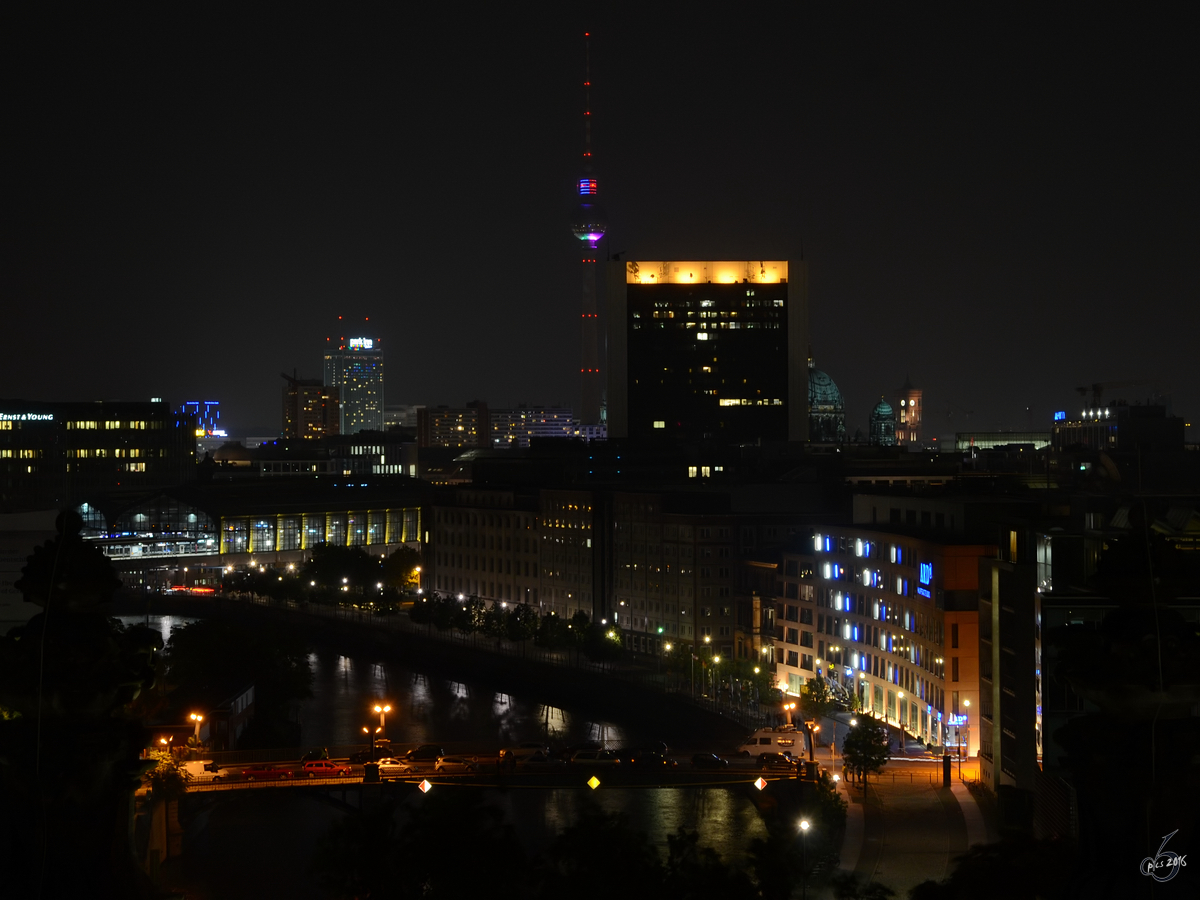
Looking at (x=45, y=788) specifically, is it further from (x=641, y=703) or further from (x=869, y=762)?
(x=641, y=703)

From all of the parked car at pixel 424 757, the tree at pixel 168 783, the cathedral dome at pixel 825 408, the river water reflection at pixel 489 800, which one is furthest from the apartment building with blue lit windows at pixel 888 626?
the cathedral dome at pixel 825 408

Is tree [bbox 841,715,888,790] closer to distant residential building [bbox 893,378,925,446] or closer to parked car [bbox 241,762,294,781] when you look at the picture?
parked car [bbox 241,762,294,781]

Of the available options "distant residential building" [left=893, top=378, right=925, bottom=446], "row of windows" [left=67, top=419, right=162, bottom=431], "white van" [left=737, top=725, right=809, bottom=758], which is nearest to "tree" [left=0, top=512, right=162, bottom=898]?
"white van" [left=737, top=725, right=809, bottom=758]

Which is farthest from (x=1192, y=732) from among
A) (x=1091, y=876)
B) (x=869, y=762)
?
(x=869, y=762)

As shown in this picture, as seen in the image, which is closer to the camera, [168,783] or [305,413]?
[168,783]

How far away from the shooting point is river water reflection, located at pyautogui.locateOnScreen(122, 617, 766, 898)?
2189cm

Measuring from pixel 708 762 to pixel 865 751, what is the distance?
10.1ft

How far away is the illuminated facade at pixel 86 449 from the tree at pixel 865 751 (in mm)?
56801

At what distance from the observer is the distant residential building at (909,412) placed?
15670 cm

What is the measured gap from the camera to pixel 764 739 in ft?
91.0

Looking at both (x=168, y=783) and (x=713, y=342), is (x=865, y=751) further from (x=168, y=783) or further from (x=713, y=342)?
(x=713, y=342)

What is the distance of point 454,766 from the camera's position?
25.4 metres

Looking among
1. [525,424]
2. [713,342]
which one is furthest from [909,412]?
[713,342]
